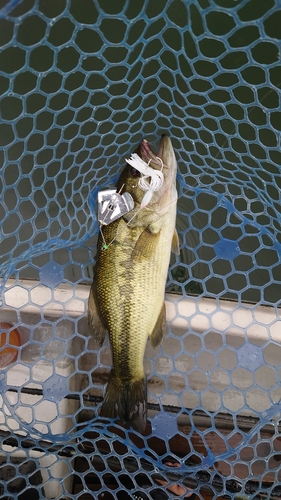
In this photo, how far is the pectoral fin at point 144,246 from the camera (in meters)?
2.07

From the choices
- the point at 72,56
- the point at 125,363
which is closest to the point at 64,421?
the point at 125,363

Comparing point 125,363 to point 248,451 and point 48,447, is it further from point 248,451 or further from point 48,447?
point 248,451

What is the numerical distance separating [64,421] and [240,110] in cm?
304

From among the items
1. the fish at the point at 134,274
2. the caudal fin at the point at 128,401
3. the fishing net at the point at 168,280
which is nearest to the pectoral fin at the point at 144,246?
the fish at the point at 134,274

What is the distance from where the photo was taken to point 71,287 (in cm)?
244

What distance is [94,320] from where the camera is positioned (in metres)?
2.14

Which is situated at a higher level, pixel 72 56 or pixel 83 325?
pixel 72 56

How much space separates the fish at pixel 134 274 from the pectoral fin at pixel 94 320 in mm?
19

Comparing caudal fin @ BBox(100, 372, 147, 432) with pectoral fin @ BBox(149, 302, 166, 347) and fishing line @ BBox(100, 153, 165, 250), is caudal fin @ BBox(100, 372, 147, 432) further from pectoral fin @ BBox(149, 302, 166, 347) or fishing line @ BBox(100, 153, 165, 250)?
fishing line @ BBox(100, 153, 165, 250)

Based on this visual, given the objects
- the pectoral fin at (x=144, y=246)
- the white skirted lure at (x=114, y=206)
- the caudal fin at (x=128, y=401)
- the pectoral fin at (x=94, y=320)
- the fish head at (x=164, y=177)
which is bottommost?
the caudal fin at (x=128, y=401)

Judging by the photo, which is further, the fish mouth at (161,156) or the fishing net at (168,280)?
the fishing net at (168,280)

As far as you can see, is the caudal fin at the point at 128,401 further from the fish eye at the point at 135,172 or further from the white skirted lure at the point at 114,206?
the fish eye at the point at 135,172

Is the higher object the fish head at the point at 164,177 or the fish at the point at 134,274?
the fish head at the point at 164,177

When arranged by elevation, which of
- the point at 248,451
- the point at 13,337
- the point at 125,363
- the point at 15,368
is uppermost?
the point at 125,363
